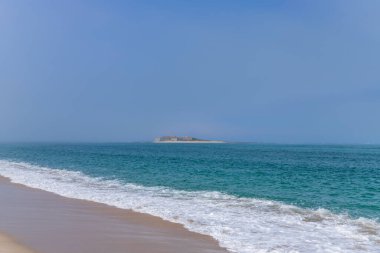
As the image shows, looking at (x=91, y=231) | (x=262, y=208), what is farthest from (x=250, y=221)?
(x=91, y=231)

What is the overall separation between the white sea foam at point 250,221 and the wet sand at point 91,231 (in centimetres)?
70

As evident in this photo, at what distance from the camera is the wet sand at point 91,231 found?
8.56 meters

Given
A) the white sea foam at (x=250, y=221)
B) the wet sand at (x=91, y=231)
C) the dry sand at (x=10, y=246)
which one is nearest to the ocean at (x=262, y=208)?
the white sea foam at (x=250, y=221)

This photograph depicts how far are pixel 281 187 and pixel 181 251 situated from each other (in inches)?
628

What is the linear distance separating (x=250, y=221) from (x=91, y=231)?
4.93 meters

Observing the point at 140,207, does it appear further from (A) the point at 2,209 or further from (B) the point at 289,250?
(B) the point at 289,250

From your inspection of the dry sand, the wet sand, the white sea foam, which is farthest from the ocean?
the dry sand

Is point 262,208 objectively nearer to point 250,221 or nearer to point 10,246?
point 250,221

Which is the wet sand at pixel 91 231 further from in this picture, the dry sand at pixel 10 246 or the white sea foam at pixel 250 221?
the white sea foam at pixel 250 221

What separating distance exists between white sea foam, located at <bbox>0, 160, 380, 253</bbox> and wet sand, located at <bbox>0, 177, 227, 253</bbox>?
0.70m

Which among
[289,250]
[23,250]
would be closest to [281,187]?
[289,250]

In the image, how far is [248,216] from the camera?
13508 mm

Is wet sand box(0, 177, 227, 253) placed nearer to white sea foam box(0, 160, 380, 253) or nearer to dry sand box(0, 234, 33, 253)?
dry sand box(0, 234, 33, 253)

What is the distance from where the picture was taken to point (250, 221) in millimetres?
12461
